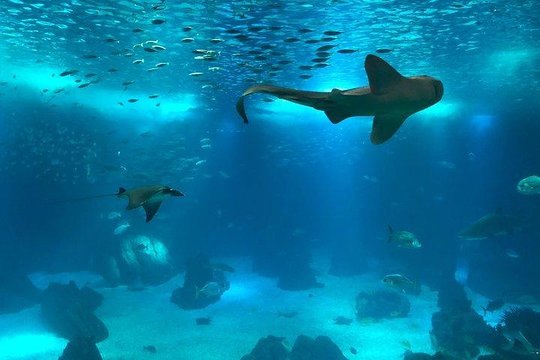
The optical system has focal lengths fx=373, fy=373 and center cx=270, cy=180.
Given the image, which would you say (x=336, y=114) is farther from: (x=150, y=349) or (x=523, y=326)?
(x=150, y=349)

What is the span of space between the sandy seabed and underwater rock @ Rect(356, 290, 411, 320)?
0.50m

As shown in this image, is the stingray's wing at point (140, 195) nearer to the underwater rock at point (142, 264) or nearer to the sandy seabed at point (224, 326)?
the sandy seabed at point (224, 326)

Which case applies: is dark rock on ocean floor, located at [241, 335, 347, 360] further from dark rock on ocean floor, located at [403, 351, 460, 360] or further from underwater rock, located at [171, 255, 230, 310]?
underwater rock, located at [171, 255, 230, 310]

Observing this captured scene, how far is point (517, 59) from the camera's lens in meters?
21.7

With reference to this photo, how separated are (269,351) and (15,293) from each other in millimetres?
15721

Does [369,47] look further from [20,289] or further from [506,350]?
[20,289]

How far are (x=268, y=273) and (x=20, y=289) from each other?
51.2 ft

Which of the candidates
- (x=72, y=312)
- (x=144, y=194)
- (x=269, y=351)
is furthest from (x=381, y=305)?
(x=144, y=194)

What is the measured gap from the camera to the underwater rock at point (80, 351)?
11272 millimetres

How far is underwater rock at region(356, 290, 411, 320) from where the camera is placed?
61.9 feet

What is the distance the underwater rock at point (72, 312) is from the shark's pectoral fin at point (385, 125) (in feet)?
46.5

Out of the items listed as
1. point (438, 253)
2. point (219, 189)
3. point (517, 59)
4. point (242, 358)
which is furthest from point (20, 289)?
point (517, 59)

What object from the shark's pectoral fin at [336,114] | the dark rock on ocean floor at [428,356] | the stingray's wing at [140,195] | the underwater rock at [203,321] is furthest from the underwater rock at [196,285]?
the shark's pectoral fin at [336,114]

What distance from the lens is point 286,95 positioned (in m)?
2.49
